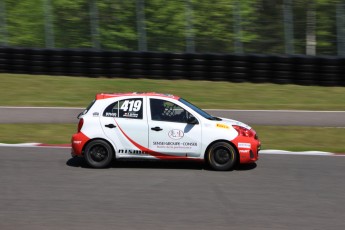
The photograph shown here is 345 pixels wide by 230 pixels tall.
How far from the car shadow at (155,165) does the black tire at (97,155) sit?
0.19m

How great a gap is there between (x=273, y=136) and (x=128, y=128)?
4.88 metres

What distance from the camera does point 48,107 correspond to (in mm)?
16359

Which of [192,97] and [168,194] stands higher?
[192,97]

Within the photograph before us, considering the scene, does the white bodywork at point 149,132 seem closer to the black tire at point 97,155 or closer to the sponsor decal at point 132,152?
the sponsor decal at point 132,152

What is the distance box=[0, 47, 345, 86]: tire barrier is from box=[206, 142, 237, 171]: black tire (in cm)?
862

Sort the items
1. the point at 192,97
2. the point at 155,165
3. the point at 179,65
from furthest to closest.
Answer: the point at 179,65 < the point at 192,97 < the point at 155,165

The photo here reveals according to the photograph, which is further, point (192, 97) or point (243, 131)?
point (192, 97)

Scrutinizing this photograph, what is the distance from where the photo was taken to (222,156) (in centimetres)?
1161

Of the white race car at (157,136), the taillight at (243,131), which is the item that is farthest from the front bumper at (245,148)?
the taillight at (243,131)

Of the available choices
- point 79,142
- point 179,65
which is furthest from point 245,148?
point 179,65

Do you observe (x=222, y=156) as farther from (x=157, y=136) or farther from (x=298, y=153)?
(x=298, y=153)

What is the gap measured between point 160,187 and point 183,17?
39.1ft

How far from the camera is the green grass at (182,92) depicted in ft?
59.6

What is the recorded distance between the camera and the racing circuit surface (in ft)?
27.7
